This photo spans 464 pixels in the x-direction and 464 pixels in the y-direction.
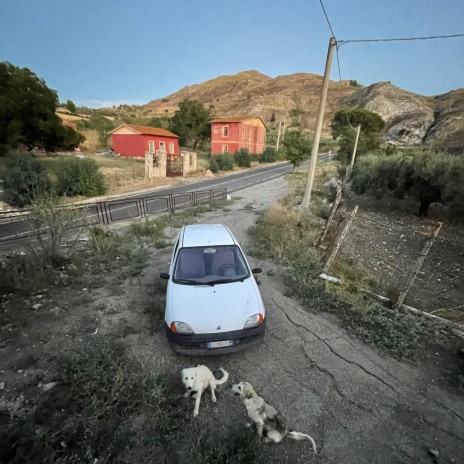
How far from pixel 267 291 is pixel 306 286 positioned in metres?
0.94

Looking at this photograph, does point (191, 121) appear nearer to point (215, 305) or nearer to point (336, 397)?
point (215, 305)

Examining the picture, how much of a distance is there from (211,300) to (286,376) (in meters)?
1.49

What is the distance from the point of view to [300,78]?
538 feet

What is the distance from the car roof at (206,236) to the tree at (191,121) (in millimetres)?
42998

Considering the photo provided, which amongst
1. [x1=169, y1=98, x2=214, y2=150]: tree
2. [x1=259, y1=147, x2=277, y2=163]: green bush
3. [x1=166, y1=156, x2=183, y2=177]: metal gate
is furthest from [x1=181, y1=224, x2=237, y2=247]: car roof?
[x1=169, y1=98, x2=214, y2=150]: tree

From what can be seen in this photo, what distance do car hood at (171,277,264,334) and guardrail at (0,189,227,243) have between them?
4.88m

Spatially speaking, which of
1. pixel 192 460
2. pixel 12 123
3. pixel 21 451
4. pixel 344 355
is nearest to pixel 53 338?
pixel 21 451

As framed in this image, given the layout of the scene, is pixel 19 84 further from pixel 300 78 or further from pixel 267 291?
pixel 300 78

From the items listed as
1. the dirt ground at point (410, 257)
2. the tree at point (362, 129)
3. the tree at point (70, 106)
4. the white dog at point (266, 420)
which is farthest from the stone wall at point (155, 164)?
the tree at point (70, 106)

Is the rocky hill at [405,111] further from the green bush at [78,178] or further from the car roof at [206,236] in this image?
the green bush at [78,178]

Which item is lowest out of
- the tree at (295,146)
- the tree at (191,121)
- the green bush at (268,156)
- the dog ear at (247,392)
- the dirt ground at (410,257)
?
the dirt ground at (410,257)

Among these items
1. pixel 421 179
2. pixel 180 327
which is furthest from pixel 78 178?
pixel 421 179

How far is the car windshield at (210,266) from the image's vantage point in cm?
417

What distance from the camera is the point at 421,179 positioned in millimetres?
12641
